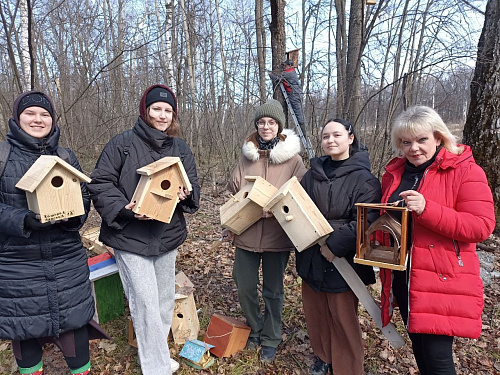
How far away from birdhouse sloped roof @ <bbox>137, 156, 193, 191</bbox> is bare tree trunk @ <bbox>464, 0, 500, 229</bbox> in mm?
3852

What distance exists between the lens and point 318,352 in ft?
9.48

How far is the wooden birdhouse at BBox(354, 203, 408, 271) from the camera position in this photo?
6.63 feet

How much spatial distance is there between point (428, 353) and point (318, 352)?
3.46 feet

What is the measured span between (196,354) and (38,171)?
2043 millimetres

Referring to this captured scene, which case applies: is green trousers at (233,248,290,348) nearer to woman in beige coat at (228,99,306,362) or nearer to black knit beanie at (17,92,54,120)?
woman in beige coat at (228,99,306,362)

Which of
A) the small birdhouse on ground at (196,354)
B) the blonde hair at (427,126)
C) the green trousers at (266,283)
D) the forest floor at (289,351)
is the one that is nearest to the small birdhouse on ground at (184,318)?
the forest floor at (289,351)

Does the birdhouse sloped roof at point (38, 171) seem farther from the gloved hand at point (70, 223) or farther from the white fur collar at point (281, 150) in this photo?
the white fur collar at point (281, 150)

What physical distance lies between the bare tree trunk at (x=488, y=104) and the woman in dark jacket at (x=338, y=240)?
2820mm

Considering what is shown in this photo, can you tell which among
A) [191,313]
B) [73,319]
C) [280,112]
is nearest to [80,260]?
[73,319]

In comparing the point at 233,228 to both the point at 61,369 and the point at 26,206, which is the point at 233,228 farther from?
the point at 61,369

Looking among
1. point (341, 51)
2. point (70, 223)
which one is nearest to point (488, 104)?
point (70, 223)

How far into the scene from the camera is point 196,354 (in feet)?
9.98

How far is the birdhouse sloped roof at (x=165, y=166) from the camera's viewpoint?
236 centimetres

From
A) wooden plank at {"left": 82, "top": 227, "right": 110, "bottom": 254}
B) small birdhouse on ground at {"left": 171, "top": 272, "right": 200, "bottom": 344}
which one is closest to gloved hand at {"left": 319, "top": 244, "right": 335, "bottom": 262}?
small birdhouse on ground at {"left": 171, "top": 272, "right": 200, "bottom": 344}
